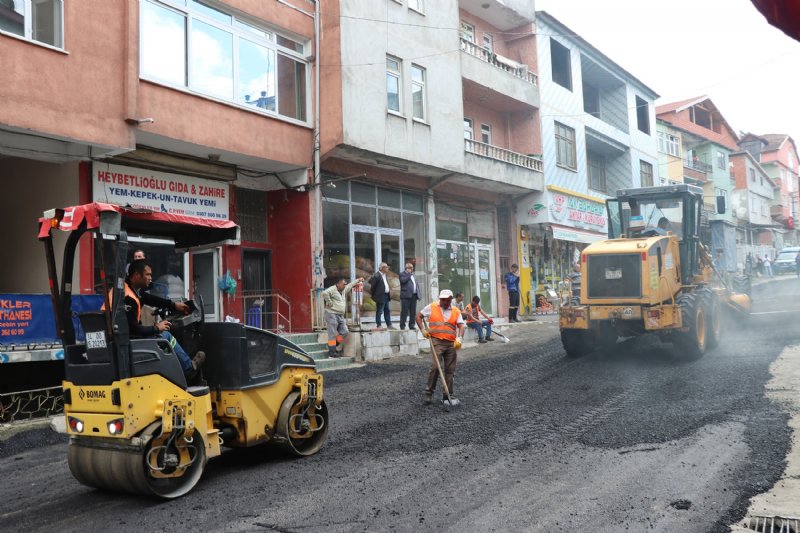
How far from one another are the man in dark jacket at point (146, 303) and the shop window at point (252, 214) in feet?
31.2

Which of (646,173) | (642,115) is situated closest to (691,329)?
(646,173)

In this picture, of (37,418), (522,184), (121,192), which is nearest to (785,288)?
(522,184)

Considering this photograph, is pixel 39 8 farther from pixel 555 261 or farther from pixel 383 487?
pixel 555 261

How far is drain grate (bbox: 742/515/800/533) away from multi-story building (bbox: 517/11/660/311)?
19629mm

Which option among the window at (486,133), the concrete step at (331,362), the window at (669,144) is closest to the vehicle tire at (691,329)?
the concrete step at (331,362)

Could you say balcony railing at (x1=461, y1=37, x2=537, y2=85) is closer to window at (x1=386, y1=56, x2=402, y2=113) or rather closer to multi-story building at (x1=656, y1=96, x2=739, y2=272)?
window at (x1=386, y1=56, x2=402, y2=113)

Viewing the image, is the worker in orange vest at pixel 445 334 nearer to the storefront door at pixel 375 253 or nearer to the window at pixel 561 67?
the storefront door at pixel 375 253

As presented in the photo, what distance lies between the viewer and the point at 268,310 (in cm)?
1609

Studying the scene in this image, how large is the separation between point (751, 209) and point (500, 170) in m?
44.6

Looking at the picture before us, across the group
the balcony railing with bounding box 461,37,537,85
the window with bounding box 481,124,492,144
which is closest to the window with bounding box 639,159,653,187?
the balcony railing with bounding box 461,37,537,85

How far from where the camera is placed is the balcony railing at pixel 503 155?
20328mm

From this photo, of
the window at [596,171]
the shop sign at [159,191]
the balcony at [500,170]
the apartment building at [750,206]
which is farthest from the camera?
the apartment building at [750,206]

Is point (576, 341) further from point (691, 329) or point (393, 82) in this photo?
point (393, 82)

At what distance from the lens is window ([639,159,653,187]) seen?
33312mm
